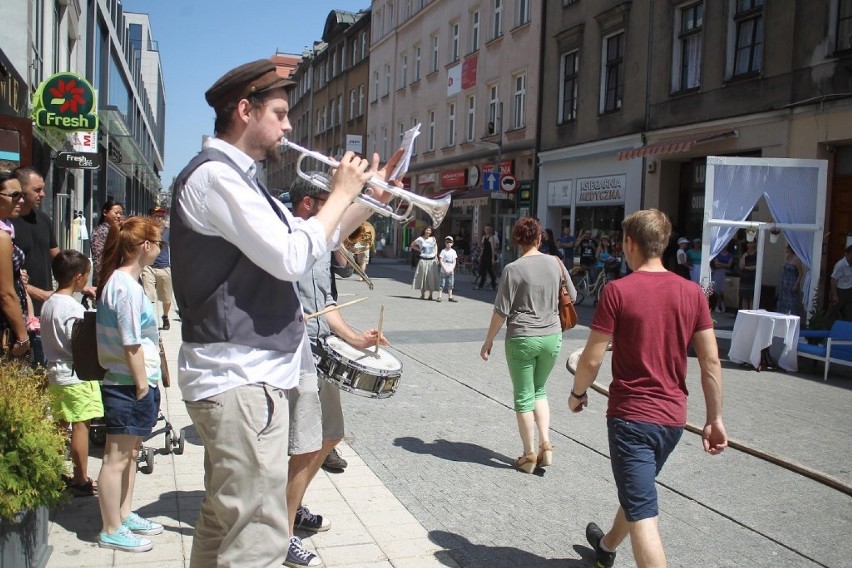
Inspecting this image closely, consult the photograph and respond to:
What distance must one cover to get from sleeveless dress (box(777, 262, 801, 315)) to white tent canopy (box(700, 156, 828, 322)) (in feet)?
1.58

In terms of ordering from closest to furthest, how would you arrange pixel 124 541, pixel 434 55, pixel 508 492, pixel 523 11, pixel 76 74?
pixel 124 541
pixel 508 492
pixel 76 74
pixel 523 11
pixel 434 55

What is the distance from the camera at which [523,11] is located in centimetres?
2653

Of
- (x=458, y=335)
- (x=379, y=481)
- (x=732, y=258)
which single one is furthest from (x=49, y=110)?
(x=732, y=258)

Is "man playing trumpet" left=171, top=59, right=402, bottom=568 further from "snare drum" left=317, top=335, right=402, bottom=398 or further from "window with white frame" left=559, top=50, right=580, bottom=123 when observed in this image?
"window with white frame" left=559, top=50, right=580, bottom=123

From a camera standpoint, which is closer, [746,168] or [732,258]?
[746,168]

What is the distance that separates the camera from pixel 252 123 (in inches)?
94.1

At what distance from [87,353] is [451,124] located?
30203 millimetres

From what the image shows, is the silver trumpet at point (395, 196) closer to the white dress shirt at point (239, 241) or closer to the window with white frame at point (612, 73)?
the white dress shirt at point (239, 241)

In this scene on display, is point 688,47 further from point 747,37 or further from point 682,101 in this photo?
point 747,37

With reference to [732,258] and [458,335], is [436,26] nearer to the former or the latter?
[732,258]

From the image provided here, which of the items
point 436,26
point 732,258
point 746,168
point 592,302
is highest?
point 436,26

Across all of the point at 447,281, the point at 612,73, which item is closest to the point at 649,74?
the point at 612,73

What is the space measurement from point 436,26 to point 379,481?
1270 inches

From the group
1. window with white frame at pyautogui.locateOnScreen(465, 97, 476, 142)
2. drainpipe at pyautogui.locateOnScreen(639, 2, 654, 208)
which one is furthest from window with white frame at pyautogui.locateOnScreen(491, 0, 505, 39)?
drainpipe at pyautogui.locateOnScreen(639, 2, 654, 208)
